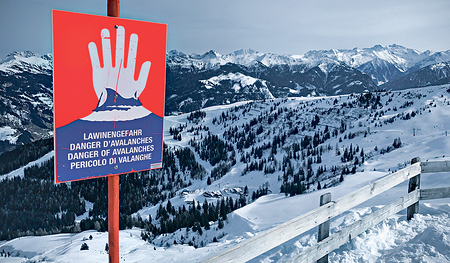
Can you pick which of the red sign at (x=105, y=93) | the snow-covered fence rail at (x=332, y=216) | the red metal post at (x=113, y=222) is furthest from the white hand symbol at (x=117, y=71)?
the snow-covered fence rail at (x=332, y=216)

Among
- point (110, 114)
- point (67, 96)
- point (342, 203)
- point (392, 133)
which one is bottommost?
point (392, 133)

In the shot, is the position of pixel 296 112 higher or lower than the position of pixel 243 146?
higher

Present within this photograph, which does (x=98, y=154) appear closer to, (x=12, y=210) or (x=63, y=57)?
(x=63, y=57)

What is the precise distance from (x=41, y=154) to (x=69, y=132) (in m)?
167

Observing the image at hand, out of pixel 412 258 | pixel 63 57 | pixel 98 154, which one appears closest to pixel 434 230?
pixel 412 258

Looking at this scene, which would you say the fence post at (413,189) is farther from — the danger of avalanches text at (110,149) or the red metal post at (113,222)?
the red metal post at (113,222)

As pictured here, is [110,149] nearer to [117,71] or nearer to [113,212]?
[113,212]

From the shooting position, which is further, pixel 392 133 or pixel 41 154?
pixel 41 154

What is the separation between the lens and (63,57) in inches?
142

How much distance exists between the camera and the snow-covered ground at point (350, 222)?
5820 mm

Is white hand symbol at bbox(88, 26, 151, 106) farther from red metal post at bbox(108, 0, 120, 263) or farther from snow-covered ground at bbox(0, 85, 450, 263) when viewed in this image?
snow-covered ground at bbox(0, 85, 450, 263)

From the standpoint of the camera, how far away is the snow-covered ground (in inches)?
229

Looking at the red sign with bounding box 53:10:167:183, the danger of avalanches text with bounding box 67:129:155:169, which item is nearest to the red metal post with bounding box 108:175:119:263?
the red sign with bounding box 53:10:167:183

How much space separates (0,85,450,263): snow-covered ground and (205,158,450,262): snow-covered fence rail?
0.67 metres
